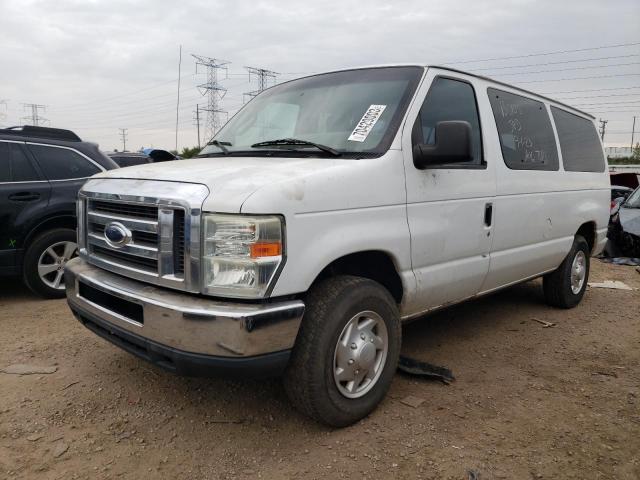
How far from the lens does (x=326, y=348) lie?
2.58 m

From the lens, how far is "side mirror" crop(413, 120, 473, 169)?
2867mm

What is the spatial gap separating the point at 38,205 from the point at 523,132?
4645 millimetres

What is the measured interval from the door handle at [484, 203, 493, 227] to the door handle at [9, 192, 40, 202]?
14.2ft

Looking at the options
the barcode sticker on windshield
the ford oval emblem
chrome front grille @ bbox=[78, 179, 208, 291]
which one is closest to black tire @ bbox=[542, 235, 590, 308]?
the barcode sticker on windshield

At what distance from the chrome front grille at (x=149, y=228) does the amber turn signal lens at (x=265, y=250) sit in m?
0.26

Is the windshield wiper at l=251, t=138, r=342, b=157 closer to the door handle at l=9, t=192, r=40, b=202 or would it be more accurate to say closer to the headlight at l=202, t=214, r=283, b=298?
the headlight at l=202, t=214, r=283, b=298

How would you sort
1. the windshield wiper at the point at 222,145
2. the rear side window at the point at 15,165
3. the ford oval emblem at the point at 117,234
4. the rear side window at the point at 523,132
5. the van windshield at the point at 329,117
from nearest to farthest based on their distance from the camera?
the ford oval emblem at the point at 117,234 → the van windshield at the point at 329,117 → the windshield wiper at the point at 222,145 → the rear side window at the point at 523,132 → the rear side window at the point at 15,165

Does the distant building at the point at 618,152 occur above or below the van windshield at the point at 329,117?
above

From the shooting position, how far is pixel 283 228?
2375mm

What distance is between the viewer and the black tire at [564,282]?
16.8ft

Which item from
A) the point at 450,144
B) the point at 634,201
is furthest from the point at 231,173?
the point at 634,201

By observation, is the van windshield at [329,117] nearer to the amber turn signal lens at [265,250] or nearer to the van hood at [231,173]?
the van hood at [231,173]

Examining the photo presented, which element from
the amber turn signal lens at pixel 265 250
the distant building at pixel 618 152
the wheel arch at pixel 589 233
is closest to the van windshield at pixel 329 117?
the amber turn signal lens at pixel 265 250

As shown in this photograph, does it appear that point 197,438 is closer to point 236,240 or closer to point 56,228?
point 236,240
